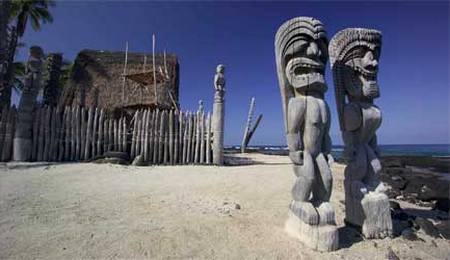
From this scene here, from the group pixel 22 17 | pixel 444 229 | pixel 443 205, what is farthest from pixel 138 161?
pixel 22 17

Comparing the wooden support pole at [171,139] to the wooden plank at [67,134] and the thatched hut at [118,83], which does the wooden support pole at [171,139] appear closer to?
the wooden plank at [67,134]

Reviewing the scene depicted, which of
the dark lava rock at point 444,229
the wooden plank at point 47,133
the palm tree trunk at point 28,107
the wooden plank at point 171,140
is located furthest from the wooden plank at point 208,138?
the dark lava rock at point 444,229

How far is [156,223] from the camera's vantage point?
3.13m

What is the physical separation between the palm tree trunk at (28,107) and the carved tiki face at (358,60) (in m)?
9.32

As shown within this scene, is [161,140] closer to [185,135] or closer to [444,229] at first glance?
[185,135]

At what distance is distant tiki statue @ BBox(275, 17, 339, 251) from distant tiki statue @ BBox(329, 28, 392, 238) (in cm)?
41

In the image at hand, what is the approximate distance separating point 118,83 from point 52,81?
419 centimetres

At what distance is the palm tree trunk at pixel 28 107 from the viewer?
7766mm

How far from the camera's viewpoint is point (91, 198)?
161 inches

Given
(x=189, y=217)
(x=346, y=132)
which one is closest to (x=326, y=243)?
(x=346, y=132)

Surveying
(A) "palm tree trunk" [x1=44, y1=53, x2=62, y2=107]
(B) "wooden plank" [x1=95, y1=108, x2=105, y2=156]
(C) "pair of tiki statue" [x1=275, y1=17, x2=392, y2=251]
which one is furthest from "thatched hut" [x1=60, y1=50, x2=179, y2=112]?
(C) "pair of tiki statue" [x1=275, y1=17, x2=392, y2=251]

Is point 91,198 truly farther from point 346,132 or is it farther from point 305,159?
point 346,132

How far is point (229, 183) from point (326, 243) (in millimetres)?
3220

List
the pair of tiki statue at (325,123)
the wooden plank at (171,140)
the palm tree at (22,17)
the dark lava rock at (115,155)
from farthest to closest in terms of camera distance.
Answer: the palm tree at (22,17), the wooden plank at (171,140), the dark lava rock at (115,155), the pair of tiki statue at (325,123)
